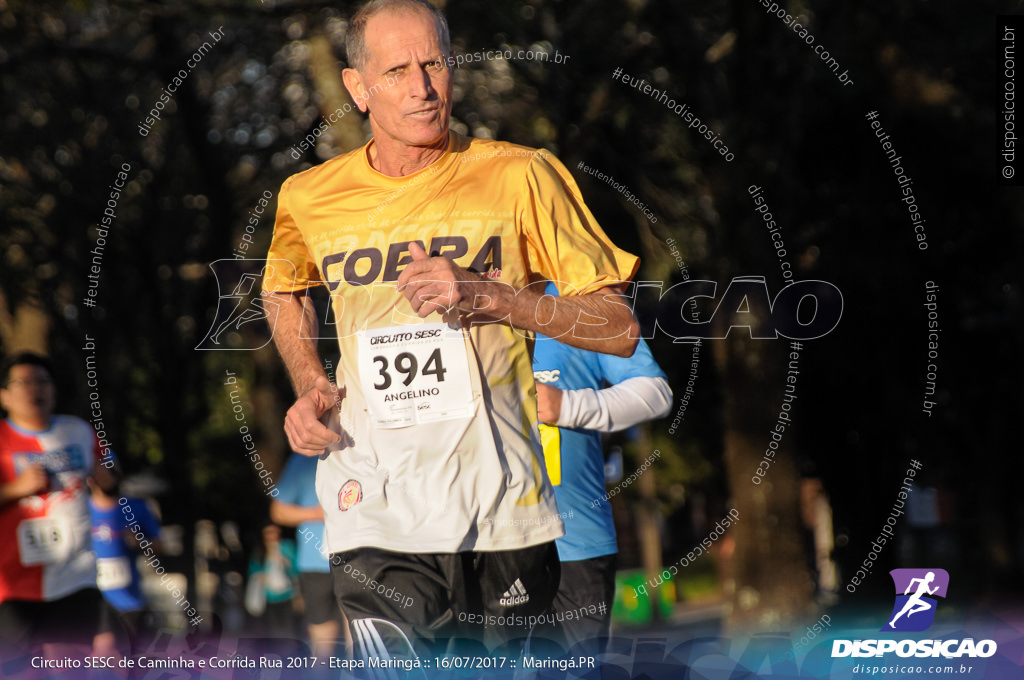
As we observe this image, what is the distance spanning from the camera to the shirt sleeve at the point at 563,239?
10.9ft

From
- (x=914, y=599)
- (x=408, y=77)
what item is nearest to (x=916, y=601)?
(x=914, y=599)

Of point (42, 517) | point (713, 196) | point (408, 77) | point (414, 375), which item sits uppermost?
point (713, 196)

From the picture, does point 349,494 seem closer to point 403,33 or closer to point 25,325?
point 403,33

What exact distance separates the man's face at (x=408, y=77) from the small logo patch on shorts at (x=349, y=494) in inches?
38.9

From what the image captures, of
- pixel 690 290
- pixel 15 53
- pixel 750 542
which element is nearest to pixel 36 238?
pixel 15 53

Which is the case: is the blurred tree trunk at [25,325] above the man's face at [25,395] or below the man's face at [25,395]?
above

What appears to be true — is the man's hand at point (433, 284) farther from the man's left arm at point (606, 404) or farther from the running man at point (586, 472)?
the running man at point (586, 472)

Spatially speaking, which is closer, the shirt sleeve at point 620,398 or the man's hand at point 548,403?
the man's hand at point 548,403

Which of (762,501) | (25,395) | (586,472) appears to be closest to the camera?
(586,472)

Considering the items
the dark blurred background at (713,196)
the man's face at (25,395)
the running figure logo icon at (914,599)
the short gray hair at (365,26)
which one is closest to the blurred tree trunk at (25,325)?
the dark blurred background at (713,196)

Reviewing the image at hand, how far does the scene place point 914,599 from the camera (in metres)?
4.75

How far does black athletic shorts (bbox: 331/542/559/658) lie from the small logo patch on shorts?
0.43 ft

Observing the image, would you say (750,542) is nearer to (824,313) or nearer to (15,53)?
(824,313)

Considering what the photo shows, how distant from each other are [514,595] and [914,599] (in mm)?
2234
